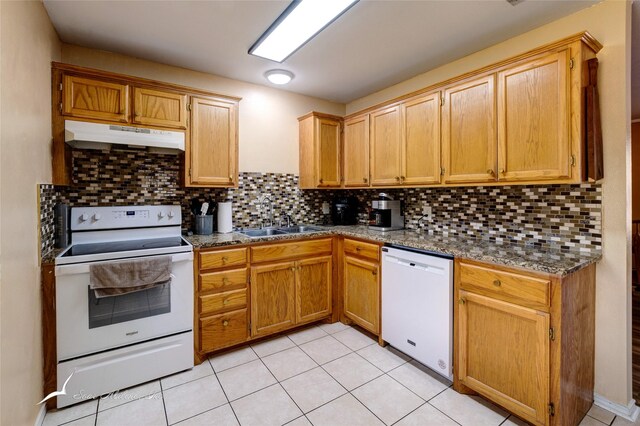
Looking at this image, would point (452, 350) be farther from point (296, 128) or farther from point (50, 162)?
point (50, 162)

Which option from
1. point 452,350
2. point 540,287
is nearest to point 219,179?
point 452,350

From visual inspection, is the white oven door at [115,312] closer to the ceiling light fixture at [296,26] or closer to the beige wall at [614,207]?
the ceiling light fixture at [296,26]

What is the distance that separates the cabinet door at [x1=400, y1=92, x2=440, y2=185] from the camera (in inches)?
98.5

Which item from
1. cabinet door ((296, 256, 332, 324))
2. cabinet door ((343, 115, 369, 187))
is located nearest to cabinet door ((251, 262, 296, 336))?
cabinet door ((296, 256, 332, 324))

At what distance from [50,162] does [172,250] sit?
983mm

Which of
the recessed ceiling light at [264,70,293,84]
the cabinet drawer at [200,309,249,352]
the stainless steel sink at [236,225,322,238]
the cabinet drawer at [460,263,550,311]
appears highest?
the recessed ceiling light at [264,70,293,84]

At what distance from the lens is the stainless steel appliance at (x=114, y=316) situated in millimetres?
1850

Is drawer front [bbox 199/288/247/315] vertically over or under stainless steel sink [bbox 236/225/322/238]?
under

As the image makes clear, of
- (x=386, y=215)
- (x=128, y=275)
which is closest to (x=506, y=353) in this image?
(x=386, y=215)

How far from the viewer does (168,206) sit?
105 inches

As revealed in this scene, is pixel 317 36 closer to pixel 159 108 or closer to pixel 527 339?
pixel 159 108

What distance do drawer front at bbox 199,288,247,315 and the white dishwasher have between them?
3.90 feet

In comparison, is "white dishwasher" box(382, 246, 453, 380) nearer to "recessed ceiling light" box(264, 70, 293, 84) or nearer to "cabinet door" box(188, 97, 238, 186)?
"cabinet door" box(188, 97, 238, 186)

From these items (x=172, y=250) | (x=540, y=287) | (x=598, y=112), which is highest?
(x=598, y=112)
